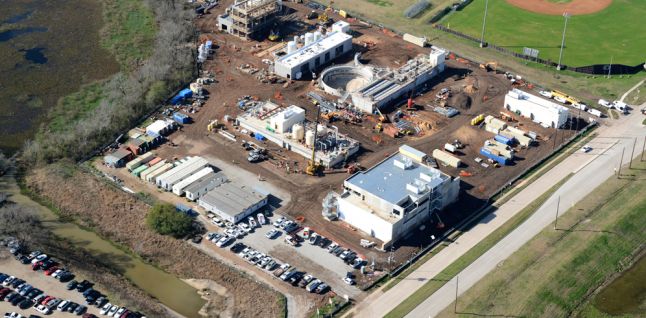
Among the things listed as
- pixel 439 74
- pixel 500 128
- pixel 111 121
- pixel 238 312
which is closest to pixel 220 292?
pixel 238 312

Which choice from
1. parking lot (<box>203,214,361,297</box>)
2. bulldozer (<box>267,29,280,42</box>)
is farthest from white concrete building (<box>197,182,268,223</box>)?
bulldozer (<box>267,29,280,42</box>)

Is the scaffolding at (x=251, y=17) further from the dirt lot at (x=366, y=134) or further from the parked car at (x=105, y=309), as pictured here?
the parked car at (x=105, y=309)

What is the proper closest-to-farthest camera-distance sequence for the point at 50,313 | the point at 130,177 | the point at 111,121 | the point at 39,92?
the point at 50,313 → the point at 130,177 → the point at 111,121 → the point at 39,92

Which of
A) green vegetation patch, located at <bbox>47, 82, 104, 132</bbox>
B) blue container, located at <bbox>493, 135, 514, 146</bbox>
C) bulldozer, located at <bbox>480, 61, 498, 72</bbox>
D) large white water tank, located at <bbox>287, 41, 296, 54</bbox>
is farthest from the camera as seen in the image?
bulldozer, located at <bbox>480, 61, 498, 72</bbox>

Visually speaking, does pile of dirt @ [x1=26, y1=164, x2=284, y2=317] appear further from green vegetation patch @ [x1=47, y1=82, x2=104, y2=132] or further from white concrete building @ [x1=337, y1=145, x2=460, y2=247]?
white concrete building @ [x1=337, y1=145, x2=460, y2=247]

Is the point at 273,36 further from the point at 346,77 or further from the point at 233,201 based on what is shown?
the point at 233,201

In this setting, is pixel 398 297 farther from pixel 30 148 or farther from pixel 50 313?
pixel 30 148
